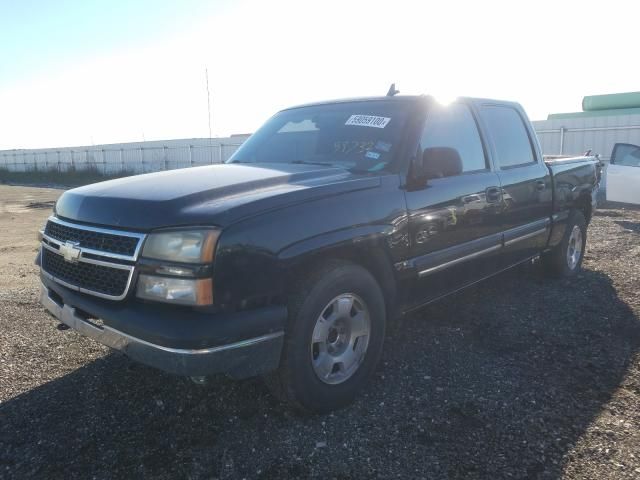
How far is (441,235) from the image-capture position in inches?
144

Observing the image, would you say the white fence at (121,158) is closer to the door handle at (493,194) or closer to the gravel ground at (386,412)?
the door handle at (493,194)

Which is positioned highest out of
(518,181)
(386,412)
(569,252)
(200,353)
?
(518,181)

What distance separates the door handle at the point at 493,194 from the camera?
13.6 feet

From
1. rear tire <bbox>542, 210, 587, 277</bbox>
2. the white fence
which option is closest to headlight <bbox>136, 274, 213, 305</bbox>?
rear tire <bbox>542, 210, 587, 277</bbox>

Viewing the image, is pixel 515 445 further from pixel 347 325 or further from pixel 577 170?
pixel 577 170

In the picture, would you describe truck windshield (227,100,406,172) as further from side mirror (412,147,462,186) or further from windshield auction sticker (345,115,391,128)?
side mirror (412,147,462,186)

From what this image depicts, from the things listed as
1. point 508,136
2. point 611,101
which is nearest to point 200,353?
point 508,136

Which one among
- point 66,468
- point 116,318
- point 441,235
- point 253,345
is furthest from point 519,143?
point 66,468

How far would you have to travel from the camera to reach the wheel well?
2.74 meters

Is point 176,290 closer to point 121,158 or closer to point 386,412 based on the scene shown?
point 386,412

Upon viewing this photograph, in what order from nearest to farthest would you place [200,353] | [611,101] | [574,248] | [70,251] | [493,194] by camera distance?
[200,353] → [70,251] → [493,194] → [574,248] → [611,101]

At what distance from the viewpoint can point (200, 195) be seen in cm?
269

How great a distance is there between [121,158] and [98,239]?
32.9 meters

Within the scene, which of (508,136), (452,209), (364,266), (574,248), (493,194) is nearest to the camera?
(364,266)
